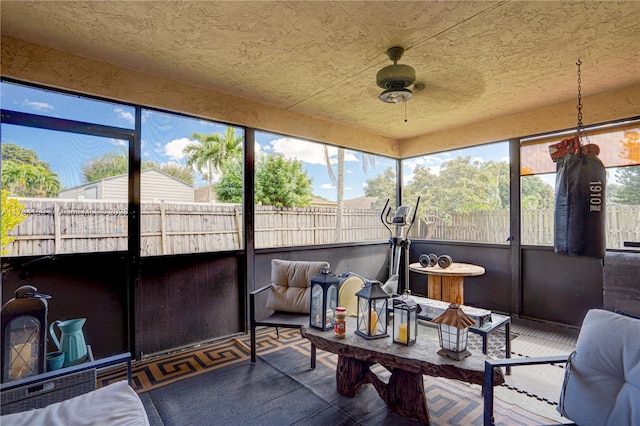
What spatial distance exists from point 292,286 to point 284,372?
0.76 meters

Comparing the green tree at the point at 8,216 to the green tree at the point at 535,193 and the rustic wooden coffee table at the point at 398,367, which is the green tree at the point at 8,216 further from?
the green tree at the point at 535,193

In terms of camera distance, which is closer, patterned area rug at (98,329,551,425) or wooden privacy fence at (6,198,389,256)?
patterned area rug at (98,329,551,425)

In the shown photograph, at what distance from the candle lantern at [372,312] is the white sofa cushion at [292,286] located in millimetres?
804

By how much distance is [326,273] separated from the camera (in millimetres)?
2518

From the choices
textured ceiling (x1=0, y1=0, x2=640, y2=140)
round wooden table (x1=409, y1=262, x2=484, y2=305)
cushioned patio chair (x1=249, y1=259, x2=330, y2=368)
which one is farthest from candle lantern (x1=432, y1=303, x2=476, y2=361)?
round wooden table (x1=409, y1=262, x2=484, y2=305)

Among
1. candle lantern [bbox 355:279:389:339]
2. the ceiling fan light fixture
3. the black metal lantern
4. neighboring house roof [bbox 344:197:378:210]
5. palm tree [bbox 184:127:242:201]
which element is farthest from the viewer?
neighboring house roof [bbox 344:197:378:210]

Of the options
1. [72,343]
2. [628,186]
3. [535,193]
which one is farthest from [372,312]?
[628,186]

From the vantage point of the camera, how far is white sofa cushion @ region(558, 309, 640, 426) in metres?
1.25

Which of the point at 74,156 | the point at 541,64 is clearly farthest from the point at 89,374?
the point at 541,64

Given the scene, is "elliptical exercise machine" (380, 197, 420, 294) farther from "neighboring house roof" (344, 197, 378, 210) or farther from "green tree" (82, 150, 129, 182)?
"green tree" (82, 150, 129, 182)

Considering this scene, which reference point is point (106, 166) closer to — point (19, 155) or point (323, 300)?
point (19, 155)

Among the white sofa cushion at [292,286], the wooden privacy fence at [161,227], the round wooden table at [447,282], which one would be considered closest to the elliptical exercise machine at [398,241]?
the round wooden table at [447,282]

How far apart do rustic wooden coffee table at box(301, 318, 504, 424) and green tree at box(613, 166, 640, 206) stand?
9.77ft

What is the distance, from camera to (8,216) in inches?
93.2
